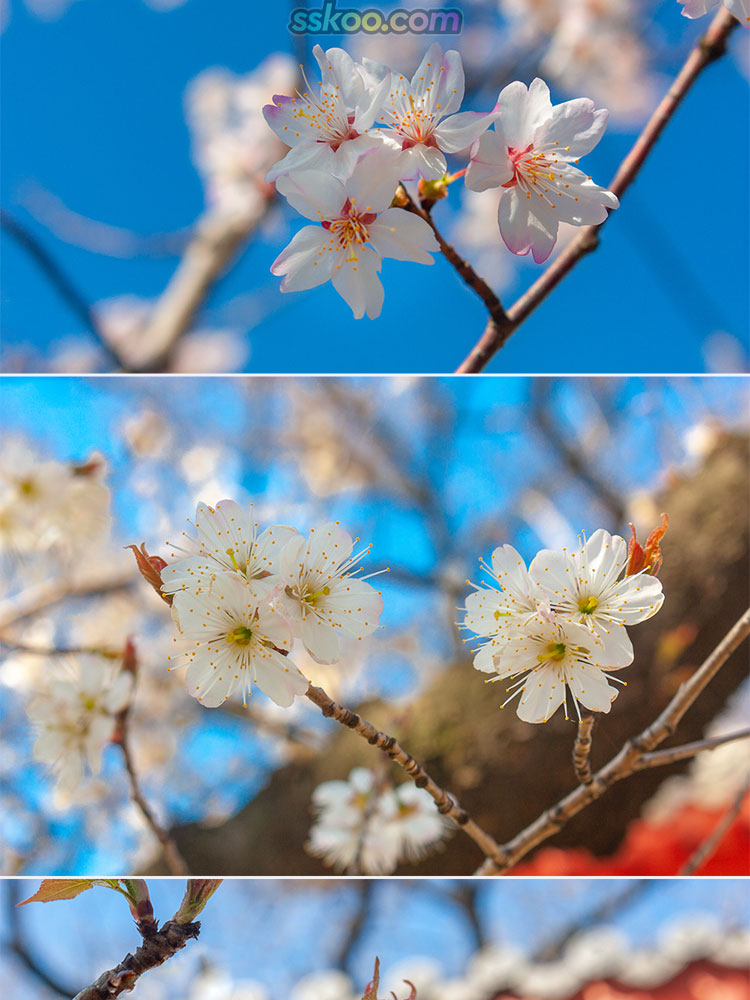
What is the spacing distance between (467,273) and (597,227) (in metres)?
0.19

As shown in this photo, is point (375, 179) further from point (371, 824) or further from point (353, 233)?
point (371, 824)

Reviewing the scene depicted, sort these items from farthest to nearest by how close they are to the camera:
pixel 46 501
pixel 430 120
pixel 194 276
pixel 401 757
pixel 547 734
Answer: pixel 194 276, pixel 46 501, pixel 547 734, pixel 401 757, pixel 430 120

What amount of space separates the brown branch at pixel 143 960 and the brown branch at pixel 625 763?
0.26 m

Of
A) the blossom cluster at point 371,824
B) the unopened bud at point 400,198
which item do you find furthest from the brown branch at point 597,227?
the blossom cluster at point 371,824

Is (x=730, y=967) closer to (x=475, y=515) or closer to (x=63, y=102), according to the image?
(x=475, y=515)

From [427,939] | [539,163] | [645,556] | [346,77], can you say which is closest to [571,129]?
[539,163]

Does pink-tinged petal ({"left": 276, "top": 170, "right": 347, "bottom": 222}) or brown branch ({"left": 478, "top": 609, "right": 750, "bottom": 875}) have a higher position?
pink-tinged petal ({"left": 276, "top": 170, "right": 347, "bottom": 222})

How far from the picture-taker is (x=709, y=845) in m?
0.73

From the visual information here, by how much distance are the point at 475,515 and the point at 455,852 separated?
0.31 meters

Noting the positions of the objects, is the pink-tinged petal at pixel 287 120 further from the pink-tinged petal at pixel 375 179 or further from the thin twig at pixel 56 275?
the thin twig at pixel 56 275

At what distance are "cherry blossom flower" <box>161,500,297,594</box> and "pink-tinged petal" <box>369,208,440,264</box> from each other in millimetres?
176

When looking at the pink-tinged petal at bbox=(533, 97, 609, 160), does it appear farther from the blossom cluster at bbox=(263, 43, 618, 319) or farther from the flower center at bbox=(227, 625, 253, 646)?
the flower center at bbox=(227, 625, 253, 646)

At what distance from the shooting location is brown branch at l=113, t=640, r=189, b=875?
733 mm

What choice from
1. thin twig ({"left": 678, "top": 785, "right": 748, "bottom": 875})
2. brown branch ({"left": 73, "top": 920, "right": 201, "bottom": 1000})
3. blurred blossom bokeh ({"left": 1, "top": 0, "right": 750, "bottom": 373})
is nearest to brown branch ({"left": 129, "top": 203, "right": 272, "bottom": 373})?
blurred blossom bokeh ({"left": 1, "top": 0, "right": 750, "bottom": 373})
